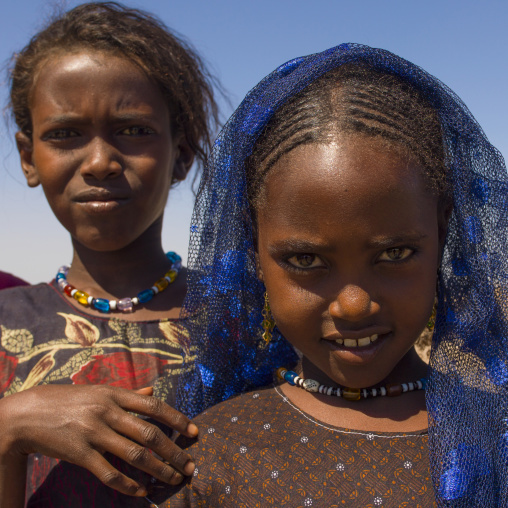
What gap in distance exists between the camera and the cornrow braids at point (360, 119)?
1523mm

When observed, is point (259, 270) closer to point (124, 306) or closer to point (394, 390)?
point (394, 390)

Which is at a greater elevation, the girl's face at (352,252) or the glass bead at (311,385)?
the girl's face at (352,252)

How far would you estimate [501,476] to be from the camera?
59.1 inches

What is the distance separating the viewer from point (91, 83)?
2.29 meters

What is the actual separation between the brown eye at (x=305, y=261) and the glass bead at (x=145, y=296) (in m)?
1.04

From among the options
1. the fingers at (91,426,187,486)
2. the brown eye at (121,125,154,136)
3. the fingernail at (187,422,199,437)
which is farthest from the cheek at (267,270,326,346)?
the brown eye at (121,125,154,136)

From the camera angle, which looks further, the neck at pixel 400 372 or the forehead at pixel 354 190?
the neck at pixel 400 372

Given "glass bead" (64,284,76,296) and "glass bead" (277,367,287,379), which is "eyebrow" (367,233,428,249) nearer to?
"glass bead" (277,367,287,379)

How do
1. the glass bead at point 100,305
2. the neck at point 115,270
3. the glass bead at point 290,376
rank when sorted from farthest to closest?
the neck at point 115,270
the glass bead at point 100,305
the glass bead at point 290,376

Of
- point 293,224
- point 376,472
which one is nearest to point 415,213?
point 293,224

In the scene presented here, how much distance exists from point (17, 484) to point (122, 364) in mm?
542

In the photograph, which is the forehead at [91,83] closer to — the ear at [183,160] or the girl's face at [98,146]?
the girl's face at [98,146]

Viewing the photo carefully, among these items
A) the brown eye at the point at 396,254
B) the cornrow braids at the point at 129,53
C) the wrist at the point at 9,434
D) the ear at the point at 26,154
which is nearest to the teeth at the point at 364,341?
the brown eye at the point at 396,254

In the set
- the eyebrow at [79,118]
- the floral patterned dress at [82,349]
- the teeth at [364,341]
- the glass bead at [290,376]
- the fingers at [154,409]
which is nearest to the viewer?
the teeth at [364,341]
